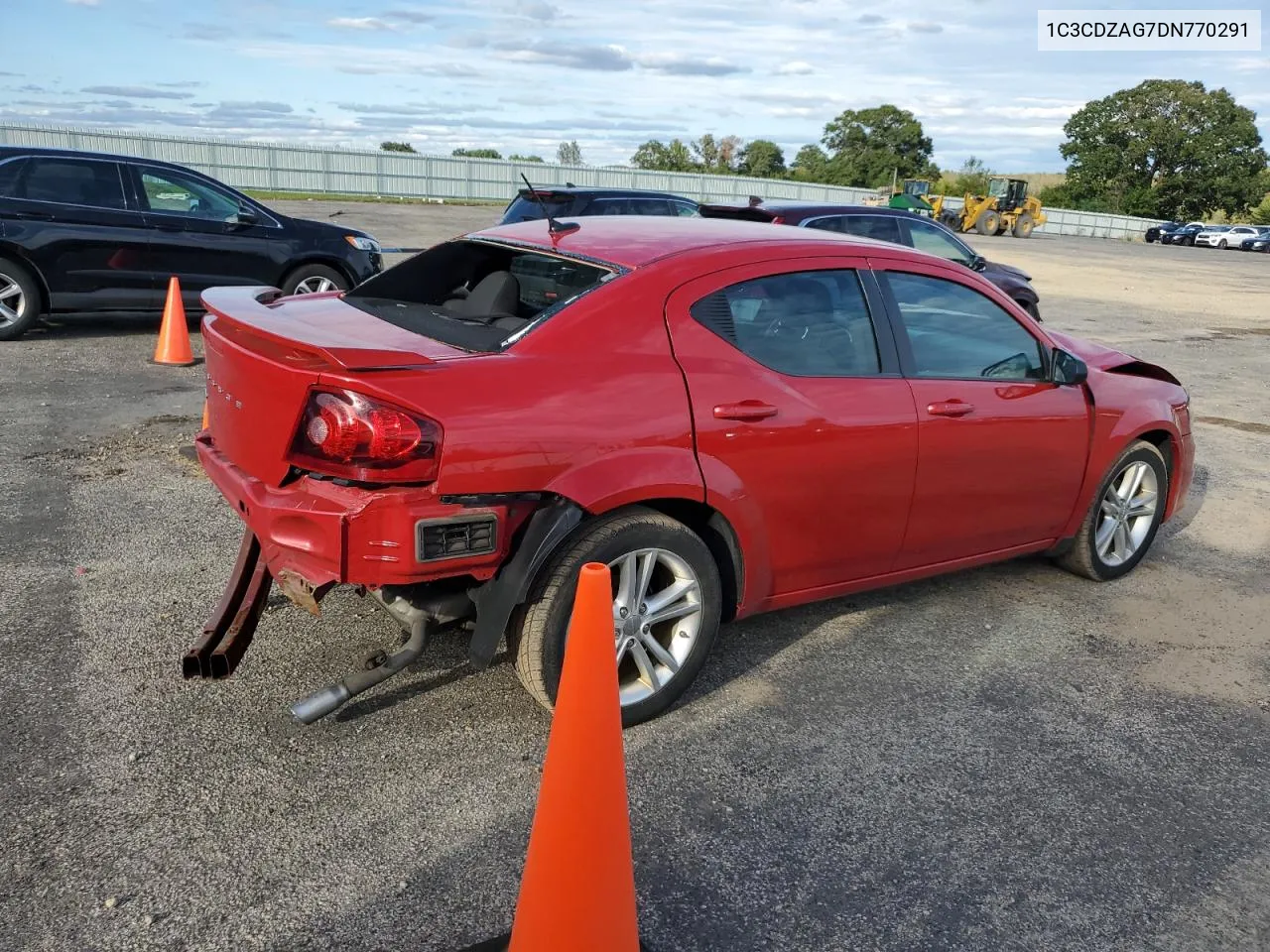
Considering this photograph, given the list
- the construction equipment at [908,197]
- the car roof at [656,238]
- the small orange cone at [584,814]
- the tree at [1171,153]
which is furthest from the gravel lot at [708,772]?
the tree at [1171,153]

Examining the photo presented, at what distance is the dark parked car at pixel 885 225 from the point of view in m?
10.4

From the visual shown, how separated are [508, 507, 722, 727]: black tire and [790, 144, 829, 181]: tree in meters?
86.9

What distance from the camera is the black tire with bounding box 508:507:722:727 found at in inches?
125

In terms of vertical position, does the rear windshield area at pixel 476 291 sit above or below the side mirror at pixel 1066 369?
above

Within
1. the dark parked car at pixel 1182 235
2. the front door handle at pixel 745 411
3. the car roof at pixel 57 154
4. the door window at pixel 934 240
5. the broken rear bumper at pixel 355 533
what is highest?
the car roof at pixel 57 154

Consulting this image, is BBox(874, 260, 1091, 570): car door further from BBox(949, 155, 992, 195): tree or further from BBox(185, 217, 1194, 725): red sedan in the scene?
BBox(949, 155, 992, 195): tree

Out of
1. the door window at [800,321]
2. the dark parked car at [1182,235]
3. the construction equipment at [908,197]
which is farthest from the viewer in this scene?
the dark parked car at [1182,235]

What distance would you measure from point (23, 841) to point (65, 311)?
8.12 metres

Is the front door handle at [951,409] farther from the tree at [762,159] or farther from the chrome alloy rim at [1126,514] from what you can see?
the tree at [762,159]

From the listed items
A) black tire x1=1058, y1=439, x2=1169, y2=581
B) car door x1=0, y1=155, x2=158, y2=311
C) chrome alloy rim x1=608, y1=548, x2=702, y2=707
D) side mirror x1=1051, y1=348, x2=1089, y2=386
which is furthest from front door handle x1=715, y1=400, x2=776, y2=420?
car door x1=0, y1=155, x2=158, y2=311

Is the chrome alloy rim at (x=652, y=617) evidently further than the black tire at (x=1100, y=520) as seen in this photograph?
No

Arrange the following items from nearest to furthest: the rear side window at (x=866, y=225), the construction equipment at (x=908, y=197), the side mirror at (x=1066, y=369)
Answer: the side mirror at (x=1066, y=369) < the rear side window at (x=866, y=225) < the construction equipment at (x=908, y=197)

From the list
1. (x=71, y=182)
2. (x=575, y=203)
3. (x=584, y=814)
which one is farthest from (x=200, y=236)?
(x=584, y=814)

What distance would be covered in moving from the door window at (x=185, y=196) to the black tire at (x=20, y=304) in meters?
1.25
